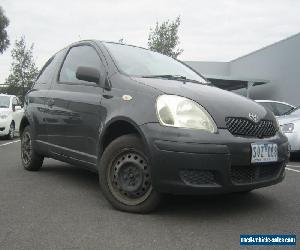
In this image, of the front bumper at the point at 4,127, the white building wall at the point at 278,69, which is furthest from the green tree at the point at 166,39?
the front bumper at the point at 4,127

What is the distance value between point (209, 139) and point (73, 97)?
6.17ft

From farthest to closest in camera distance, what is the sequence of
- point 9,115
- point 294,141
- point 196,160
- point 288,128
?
point 9,115, point 288,128, point 294,141, point 196,160

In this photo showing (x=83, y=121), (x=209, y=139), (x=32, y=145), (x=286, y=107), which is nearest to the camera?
(x=209, y=139)

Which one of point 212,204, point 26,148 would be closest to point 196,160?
point 212,204

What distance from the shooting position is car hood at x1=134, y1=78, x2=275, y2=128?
3705mm

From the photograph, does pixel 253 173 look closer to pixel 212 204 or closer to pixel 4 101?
pixel 212 204

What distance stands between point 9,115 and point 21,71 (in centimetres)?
1806

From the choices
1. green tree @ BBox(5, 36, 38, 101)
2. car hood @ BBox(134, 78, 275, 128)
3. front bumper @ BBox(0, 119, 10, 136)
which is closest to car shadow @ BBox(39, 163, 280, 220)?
car hood @ BBox(134, 78, 275, 128)

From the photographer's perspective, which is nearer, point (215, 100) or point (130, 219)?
point (130, 219)

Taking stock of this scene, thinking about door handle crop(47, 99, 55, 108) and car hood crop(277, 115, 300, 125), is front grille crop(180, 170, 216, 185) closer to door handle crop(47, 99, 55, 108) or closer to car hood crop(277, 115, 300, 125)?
door handle crop(47, 99, 55, 108)

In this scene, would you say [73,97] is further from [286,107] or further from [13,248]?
[286,107]

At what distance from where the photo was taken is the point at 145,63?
4.73 m

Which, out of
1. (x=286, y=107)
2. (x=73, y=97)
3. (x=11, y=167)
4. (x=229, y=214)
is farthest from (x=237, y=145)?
(x=286, y=107)

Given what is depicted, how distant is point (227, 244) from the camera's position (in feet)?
10.1
